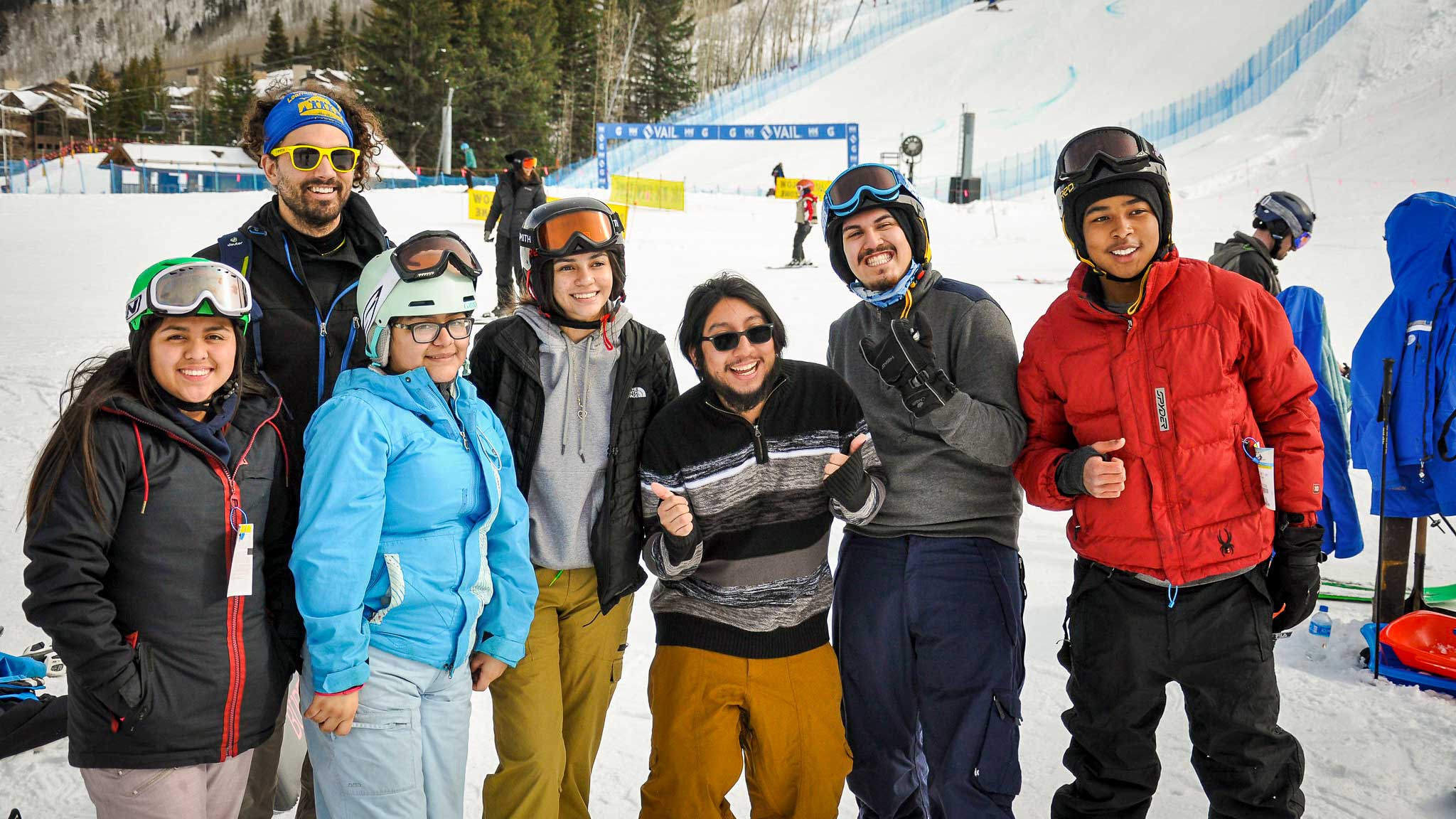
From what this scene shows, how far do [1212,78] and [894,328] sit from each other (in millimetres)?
39154

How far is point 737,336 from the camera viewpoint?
2.38 m

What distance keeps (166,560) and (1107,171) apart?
2.43 metres

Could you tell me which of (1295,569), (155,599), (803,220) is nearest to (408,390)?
(155,599)

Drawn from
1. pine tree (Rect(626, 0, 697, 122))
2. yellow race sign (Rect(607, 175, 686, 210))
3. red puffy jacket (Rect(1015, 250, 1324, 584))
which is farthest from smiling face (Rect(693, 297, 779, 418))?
pine tree (Rect(626, 0, 697, 122))

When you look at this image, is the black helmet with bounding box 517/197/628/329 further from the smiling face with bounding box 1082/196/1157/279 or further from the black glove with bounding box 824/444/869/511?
the smiling face with bounding box 1082/196/1157/279

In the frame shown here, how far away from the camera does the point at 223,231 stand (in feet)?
52.8

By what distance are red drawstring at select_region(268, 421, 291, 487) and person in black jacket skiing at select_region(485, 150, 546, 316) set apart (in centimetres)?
687

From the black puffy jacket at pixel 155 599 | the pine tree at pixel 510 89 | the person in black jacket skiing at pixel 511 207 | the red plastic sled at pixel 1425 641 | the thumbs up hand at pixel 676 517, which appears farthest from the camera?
the pine tree at pixel 510 89

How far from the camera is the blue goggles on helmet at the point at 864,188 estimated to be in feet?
8.32

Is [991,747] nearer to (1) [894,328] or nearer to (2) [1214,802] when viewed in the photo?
(2) [1214,802]

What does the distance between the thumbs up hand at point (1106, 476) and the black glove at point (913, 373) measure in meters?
0.39

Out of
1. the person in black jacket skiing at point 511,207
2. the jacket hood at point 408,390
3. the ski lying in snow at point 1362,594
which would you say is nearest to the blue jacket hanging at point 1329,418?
the ski lying in snow at point 1362,594

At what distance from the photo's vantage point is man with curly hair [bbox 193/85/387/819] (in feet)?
8.19

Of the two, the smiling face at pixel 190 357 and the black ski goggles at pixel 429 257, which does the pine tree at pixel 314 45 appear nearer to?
the black ski goggles at pixel 429 257
